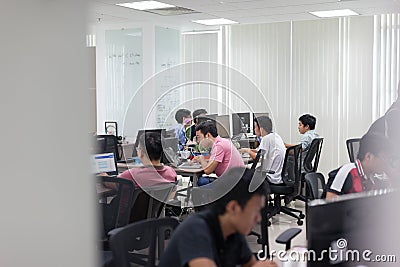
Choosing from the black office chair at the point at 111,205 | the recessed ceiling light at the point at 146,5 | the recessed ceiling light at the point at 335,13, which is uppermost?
the recessed ceiling light at the point at 146,5

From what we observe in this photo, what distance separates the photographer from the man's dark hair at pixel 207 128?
3.99 meters

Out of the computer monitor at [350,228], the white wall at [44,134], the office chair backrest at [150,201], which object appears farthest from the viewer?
the office chair backrest at [150,201]

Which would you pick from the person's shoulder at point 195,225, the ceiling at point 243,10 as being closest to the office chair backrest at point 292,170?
the ceiling at point 243,10

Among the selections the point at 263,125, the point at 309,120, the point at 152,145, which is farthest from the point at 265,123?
the point at 152,145

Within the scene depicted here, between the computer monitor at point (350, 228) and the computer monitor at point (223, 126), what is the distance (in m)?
2.60

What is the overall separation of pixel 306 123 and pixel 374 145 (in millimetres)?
3967

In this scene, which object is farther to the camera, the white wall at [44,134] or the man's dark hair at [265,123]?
the man's dark hair at [265,123]

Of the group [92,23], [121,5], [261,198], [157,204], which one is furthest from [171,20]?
[261,198]

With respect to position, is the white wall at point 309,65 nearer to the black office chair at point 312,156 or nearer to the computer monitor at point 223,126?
the black office chair at point 312,156

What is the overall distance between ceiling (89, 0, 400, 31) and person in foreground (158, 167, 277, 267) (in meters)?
3.29

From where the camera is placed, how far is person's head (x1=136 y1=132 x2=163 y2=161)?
10.2ft

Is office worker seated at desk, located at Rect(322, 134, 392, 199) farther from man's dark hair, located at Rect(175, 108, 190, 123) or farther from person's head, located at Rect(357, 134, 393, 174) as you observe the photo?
man's dark hair, located at Rect(175, 108, 190, 123)

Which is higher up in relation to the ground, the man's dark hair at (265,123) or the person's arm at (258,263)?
the man's dark hair at (265,123)

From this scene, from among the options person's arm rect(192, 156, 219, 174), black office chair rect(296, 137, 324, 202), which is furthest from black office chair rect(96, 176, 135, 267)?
black office chair rect(296, 137, 324, 202)
